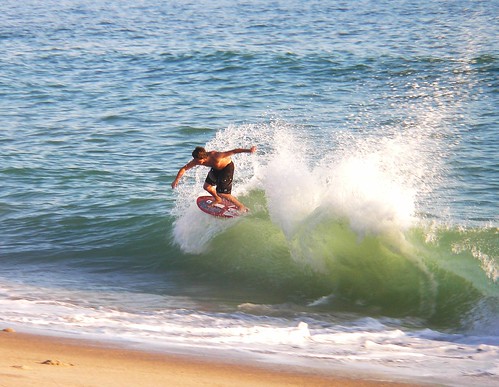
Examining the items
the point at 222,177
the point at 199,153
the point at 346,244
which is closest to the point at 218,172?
the point at 222,177

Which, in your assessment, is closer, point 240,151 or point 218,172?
point 240,151

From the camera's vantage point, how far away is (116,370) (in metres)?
7.98

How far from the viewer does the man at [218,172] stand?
13.2 meters

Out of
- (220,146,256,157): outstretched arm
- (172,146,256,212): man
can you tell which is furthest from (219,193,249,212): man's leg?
(220,146,256,157): outstretched arm

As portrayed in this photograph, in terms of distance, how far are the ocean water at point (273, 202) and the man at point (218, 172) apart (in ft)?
1.61

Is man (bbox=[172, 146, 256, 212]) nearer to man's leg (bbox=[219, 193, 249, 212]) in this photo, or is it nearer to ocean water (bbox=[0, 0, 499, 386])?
man's leg (bbox=[219, 193, 249, 212])

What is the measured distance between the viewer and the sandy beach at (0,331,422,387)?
24.5 ft

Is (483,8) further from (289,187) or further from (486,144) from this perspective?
(289,187)

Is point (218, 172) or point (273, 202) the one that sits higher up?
point (218, 172)

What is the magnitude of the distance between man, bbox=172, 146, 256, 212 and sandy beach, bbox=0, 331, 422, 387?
4.64 metres

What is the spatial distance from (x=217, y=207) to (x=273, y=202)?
2.93 ft

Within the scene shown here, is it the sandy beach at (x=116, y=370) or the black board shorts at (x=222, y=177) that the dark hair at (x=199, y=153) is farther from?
the sandy beach at (x=116, y=370)

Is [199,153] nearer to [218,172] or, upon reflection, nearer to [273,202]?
[218,172]

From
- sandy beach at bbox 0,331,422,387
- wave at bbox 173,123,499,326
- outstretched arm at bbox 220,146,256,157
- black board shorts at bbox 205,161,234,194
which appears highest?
outstretched arm at bbox 220,146,256,157
